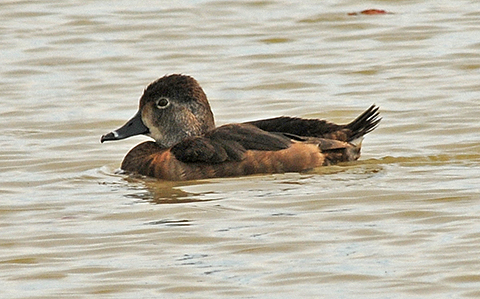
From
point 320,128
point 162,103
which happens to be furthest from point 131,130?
point 320,128

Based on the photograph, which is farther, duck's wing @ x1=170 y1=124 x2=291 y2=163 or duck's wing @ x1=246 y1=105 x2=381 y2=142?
duck's wing @ x1=246 y1=105 x2=381 y2=142

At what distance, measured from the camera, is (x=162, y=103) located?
9898mm

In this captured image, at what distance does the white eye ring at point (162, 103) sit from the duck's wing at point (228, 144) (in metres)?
0.70

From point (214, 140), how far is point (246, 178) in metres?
0.39

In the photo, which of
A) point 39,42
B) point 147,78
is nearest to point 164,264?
point 147,78

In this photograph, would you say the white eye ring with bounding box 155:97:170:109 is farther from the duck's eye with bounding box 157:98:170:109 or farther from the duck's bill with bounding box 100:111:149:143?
the duck's bill with bounding box 100:111:149:143

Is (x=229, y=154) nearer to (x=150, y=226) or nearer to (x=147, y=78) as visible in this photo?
(x=150, y=226)

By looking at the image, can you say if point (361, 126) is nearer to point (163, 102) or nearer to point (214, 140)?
point (214, 140)

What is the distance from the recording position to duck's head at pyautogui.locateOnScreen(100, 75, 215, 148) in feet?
32.3

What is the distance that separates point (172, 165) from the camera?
9.20 meters

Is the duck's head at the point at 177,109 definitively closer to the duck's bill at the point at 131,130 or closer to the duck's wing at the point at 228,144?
the duck's bill at the point at 131,130

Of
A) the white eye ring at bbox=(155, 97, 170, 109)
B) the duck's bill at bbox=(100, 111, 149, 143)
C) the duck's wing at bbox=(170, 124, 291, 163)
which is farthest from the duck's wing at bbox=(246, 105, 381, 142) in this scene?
the duck's bill at bbox=(100, 111, 149, 143)

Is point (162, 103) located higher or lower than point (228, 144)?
higher

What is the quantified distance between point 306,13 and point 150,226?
830 cm
